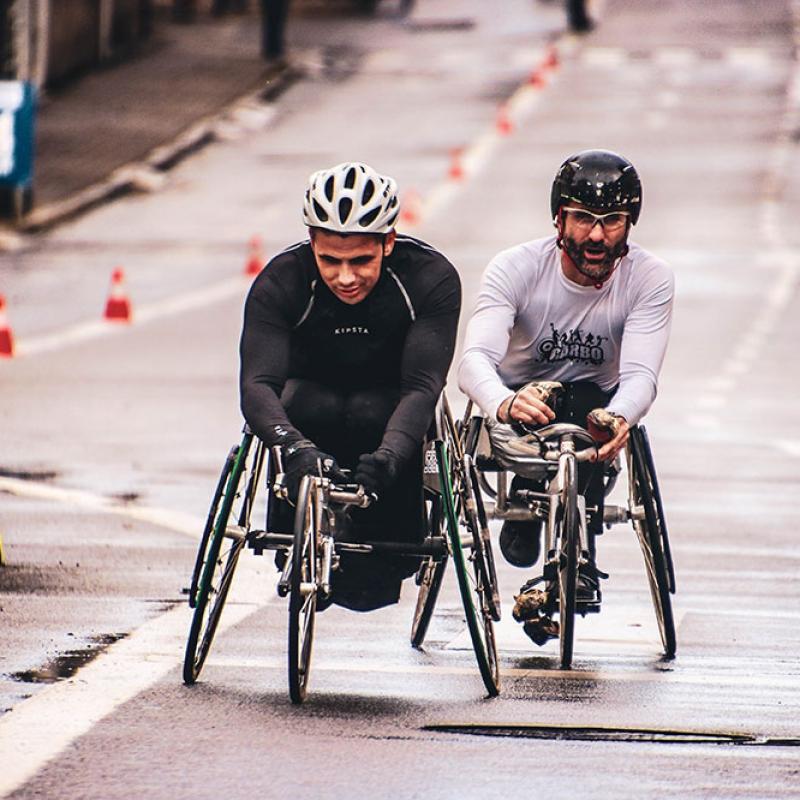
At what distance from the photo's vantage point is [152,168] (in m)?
48.8

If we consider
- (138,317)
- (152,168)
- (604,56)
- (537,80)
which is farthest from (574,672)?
(604,56)

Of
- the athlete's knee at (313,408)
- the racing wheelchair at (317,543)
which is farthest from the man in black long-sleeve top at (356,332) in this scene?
the racing wheelchair at (317,543)

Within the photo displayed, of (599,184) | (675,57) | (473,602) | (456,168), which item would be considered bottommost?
(675,57)

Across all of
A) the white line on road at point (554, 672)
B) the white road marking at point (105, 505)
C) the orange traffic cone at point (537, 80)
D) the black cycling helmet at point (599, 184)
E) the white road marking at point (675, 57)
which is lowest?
the white road marking at point (675, 57)

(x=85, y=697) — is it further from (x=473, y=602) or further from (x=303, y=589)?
(x=473, y=602)

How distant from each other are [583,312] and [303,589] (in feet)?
6.72

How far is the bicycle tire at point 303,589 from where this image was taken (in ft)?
24.7

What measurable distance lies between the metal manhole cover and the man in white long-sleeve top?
1.57 metres

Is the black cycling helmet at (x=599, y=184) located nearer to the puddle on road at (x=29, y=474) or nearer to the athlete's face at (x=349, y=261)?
the athlete's face at (x=349, y=261)

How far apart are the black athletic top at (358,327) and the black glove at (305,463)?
30 cm

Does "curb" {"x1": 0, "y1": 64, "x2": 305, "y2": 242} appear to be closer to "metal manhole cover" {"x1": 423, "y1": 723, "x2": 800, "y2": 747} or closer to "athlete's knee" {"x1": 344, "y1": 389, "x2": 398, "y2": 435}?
"athlete's knee" {"x1": 344, "y1": 389, "x2": 398, "y2": 435}

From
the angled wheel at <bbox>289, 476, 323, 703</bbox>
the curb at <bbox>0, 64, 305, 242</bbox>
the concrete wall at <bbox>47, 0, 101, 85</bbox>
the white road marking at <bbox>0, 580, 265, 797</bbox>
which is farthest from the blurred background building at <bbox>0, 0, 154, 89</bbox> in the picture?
the angled wheel at <bbox>289, 476, 323, 703</bbox>

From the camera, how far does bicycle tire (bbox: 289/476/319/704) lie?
24.7 ft

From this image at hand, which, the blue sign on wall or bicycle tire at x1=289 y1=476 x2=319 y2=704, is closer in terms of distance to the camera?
bicycle tire at x1=289 y1=476 x2=319 y2=704
